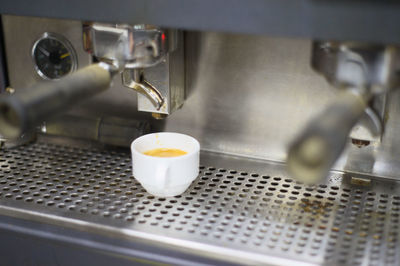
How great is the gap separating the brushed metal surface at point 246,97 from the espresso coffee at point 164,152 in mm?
99

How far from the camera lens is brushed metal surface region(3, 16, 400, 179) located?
80cm

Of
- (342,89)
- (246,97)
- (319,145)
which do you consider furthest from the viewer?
(246,97)

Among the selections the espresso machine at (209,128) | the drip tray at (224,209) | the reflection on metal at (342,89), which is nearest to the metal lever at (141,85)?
the espresso machine at (209,128)

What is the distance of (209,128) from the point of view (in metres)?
0.89

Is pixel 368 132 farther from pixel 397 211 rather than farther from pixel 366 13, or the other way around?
pixel 366 13

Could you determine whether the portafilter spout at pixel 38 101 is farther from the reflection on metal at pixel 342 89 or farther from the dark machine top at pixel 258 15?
the reflection on metal at pixel 342 89

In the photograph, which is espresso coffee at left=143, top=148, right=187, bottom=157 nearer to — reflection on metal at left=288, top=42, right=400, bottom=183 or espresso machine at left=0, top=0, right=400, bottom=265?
espresso machine at left=0, top=0, right=400, bottom=265

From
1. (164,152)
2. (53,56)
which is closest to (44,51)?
(53,56)

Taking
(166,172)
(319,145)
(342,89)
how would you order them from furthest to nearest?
(166,172), (342,89), (319,145)

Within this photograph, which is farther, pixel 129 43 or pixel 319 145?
pixel 129 43

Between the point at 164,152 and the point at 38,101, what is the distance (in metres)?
0.29

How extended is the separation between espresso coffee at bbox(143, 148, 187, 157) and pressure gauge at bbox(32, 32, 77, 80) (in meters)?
0.21

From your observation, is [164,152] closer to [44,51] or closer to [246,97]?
[246,97]

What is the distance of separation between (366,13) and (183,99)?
378 millimetres
